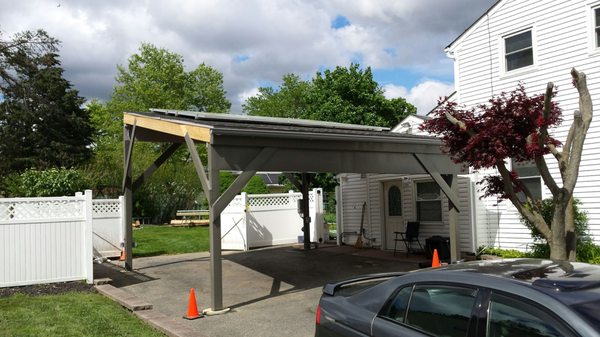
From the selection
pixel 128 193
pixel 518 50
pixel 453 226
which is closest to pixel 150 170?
pixel 128 193

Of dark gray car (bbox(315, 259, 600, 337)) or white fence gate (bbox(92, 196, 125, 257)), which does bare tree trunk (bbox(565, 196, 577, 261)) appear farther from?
white fence gate (bbox(92, 196, 125, 257))

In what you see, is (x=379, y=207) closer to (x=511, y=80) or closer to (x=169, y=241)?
(x=511, y=80)

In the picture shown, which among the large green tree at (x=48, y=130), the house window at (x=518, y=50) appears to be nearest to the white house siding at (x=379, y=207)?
the house window at (x=518, y=50)

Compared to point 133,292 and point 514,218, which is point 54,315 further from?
point 514,218

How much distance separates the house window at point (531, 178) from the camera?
39.1 ft

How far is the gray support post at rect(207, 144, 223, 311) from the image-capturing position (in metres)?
8.29

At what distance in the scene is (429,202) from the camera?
1445 cm

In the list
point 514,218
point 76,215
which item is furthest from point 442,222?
point 76,215

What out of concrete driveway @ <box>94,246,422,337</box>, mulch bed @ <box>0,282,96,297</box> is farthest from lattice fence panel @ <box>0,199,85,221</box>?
concrete driveway @ <box>94,246,422,337</box>

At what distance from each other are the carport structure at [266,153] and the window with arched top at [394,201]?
3494 mm

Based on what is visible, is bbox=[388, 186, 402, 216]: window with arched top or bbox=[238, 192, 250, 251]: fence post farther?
bbox=[238, 192, 250, 251]: fence post

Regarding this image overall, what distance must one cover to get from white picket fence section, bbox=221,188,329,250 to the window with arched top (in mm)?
3244

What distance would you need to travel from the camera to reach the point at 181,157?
133 ft

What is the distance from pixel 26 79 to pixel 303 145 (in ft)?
69.8
